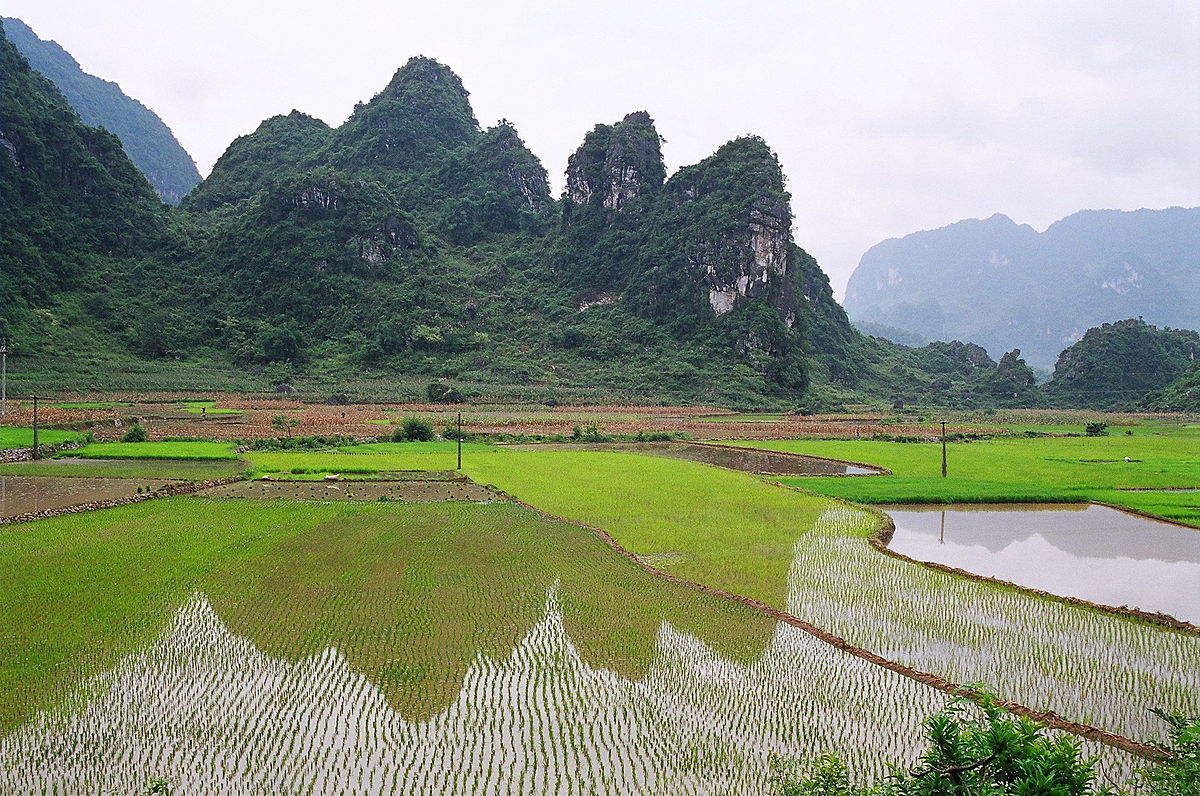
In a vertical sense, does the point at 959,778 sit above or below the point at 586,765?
above

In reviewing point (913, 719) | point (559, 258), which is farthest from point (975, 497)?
point (559, 258)

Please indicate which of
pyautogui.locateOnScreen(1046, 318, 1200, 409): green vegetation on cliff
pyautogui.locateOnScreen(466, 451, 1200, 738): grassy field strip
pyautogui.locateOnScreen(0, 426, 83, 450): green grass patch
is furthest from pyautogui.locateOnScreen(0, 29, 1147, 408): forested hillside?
pyautogui.locateOnScreen(466, 451, 1200, 738): grassy field strip

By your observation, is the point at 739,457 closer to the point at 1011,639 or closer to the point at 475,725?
the point at 1011,639

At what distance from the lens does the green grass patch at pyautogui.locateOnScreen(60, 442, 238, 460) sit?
2355 cm

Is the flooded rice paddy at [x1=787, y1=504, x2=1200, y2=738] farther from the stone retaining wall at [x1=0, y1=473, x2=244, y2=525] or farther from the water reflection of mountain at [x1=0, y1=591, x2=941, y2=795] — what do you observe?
the stone retaining wall at [x1=0, y1=473, x2=244, y2=525]

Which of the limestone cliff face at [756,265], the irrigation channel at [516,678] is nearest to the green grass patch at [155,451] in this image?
the irrigation channel at [516,678]

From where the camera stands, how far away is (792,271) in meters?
77.6

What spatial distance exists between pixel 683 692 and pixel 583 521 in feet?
26.5

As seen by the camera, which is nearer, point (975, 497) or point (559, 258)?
point (975, 497)

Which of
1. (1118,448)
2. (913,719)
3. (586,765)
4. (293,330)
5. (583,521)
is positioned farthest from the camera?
(293,330)

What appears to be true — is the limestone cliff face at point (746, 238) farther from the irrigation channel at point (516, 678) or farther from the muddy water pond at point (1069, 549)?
the irrigation channel at point (516, 678)

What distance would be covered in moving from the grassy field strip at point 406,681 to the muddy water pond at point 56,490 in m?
4.96

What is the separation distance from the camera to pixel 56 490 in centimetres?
1766

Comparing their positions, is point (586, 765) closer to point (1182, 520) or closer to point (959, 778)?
A: point (959, 778)
